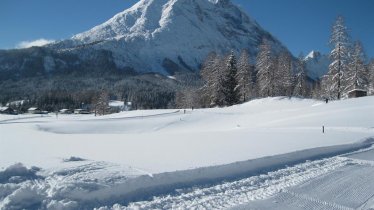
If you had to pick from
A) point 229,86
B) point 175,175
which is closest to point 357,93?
point 229,86

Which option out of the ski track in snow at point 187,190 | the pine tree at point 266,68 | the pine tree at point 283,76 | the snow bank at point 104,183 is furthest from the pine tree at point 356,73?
the ski track in snow at point 187,190

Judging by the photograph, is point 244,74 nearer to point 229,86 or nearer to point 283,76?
point 229,86

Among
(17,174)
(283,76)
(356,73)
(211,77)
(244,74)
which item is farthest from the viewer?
(283,76)

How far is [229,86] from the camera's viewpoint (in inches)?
2496

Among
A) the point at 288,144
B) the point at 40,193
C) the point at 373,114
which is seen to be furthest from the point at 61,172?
the point at 373,114

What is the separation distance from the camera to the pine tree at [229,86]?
6272 cm

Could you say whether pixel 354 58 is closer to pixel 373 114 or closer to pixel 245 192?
pixel 373 114

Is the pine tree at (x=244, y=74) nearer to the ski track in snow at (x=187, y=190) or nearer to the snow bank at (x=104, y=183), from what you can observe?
the snow bank at (x=104, y=183)

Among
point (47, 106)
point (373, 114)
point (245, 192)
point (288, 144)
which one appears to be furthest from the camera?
point (47, 106)

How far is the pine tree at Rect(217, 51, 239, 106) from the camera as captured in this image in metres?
62.7

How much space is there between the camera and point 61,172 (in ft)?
37.5

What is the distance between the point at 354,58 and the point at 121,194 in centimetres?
5741

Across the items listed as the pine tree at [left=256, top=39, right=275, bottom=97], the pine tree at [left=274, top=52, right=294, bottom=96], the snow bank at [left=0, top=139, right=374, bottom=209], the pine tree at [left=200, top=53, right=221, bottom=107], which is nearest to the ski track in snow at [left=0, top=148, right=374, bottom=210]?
the snow bank at [left=0, top=139, right=374, bottom=209]

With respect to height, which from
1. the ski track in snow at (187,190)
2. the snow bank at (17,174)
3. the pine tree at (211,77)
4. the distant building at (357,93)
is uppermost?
the pine tree at (211,77)
